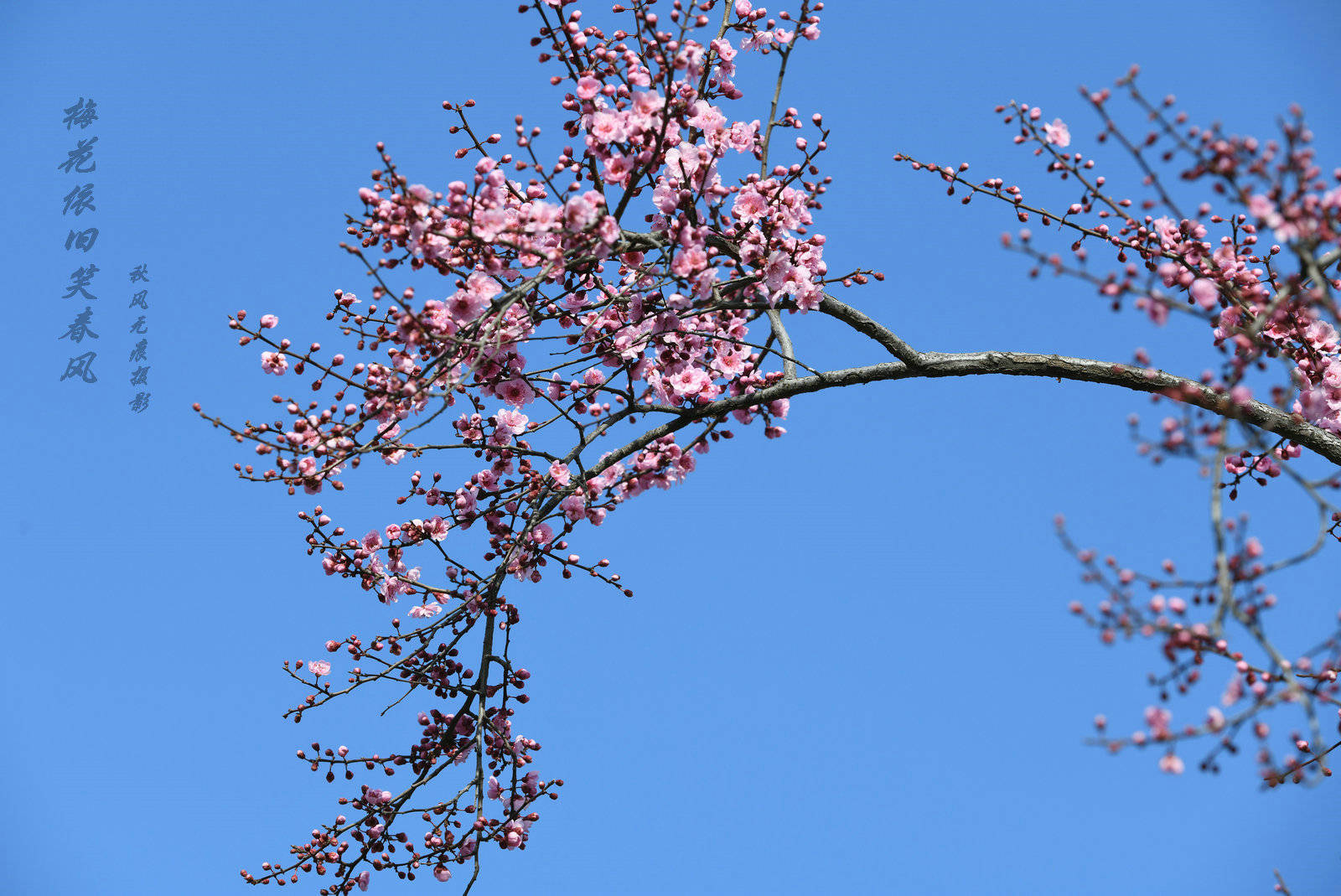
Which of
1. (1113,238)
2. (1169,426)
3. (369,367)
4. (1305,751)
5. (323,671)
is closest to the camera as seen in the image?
(1169,426)

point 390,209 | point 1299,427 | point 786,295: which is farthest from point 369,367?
point 1299,427

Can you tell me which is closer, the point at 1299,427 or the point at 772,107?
the point at 1299,427

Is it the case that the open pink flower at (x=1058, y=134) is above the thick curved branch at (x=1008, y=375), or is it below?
above

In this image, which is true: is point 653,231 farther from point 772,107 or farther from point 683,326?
point 772,107

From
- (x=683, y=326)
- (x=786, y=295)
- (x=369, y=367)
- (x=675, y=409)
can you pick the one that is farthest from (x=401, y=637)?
(x=786, y=295)

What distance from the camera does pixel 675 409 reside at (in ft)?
17.4

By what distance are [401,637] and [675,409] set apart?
1871 mm

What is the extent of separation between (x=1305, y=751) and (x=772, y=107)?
14.0ft

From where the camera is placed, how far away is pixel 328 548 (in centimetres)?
530

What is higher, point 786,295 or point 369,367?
point 786,295

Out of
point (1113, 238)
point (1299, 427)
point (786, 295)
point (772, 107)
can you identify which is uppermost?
point (772, 107)

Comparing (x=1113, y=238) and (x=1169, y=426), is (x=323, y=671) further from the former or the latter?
(x=1113, y=238)

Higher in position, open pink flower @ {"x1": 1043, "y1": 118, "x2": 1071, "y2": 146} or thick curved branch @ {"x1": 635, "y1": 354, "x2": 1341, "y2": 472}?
open pink flower @ {"x1": 1043, "y1": 118, "x2": 1071, "y2": 146}

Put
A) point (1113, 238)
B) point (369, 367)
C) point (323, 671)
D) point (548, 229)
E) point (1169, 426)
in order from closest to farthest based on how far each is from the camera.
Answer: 1. point (1169, 426)
2. point (548, 229)
3. point (369, 367)
4. point (323, 671)
5. point (1113, 238)
